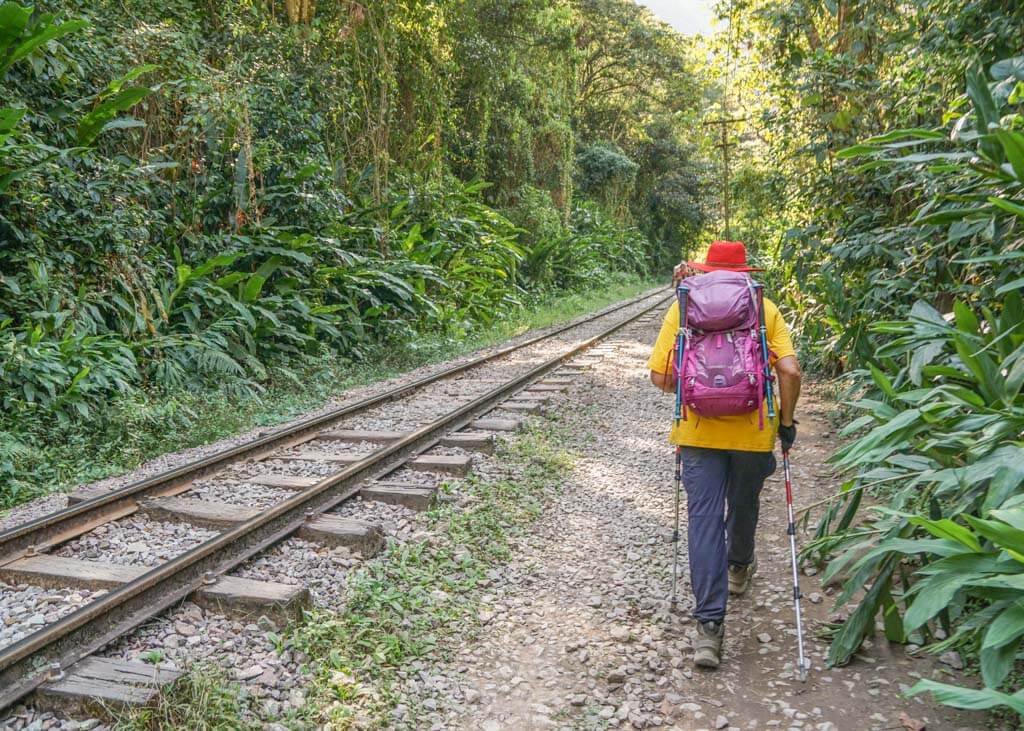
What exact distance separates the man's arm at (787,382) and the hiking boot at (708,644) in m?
1.07

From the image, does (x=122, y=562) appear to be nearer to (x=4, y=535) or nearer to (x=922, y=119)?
(x=4, y=535)

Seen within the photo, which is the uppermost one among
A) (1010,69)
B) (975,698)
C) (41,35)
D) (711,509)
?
(41,35)

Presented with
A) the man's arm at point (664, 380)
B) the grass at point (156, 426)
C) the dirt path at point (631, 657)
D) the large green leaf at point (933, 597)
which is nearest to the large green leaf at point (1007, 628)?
the large green leaf at point (933, 597)

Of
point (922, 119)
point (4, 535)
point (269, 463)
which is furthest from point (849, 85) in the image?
point (4, 535)

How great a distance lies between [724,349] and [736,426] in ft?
1.31

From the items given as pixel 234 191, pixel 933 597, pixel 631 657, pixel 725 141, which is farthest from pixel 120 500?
pixel 725 141

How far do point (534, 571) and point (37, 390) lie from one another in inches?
202

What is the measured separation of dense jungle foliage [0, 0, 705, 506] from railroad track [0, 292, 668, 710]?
172cm

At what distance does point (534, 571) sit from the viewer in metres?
4.77

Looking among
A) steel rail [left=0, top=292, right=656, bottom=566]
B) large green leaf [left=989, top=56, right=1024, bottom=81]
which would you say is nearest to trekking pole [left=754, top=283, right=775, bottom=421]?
large green leaf [left=989, top=56, right=1024, bottom=81]

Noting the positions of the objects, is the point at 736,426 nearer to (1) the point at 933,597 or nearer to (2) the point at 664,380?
(2) the point at 664,380

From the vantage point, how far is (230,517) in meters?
4.84

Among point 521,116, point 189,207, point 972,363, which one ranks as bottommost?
point 972,363

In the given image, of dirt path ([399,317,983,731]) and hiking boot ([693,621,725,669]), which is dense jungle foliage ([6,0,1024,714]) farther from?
hiking boot ([693,621,725,669])
